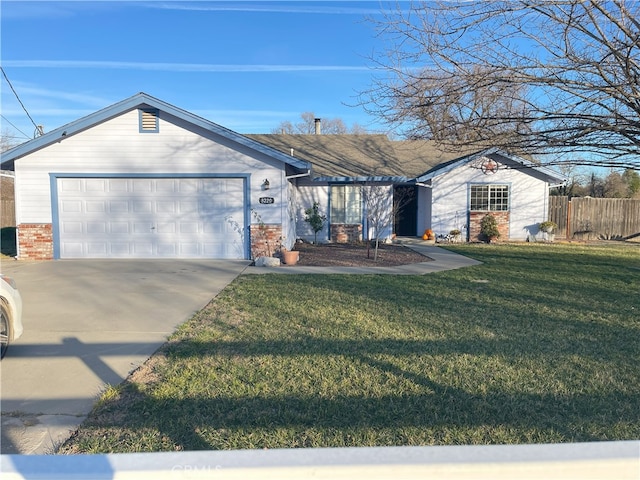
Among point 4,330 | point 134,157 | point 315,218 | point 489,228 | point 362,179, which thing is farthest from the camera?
point 489,228

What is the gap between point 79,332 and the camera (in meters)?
5.91

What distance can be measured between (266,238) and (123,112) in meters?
5.42

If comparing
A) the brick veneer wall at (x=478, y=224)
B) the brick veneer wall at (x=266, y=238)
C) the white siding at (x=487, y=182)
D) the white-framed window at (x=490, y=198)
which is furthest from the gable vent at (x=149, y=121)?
the brick veneer wall at (x=478, y=224)

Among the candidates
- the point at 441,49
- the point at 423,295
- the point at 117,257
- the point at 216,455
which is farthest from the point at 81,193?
the point at 216,455

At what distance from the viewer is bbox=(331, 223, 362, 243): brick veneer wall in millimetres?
17656

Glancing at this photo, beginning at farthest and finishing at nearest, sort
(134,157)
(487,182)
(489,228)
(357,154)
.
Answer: (357,154) < (487,182) < (489,228) < (134,157)

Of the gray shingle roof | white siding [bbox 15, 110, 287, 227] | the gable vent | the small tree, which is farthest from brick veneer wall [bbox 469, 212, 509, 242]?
the gable vent

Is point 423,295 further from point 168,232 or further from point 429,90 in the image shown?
point 168,232

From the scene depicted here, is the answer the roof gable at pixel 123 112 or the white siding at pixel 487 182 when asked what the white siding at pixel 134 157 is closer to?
the roof gable at pixel 123 112

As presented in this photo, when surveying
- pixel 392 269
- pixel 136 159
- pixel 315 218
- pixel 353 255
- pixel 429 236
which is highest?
pixel 136 159

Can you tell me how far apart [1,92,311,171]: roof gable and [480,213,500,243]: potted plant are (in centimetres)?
966

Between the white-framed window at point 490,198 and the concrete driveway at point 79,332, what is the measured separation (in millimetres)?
11491

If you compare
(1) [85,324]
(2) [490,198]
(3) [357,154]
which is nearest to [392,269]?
(1) [85,324]

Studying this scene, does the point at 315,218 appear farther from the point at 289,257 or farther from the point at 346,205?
the point at 289,257
